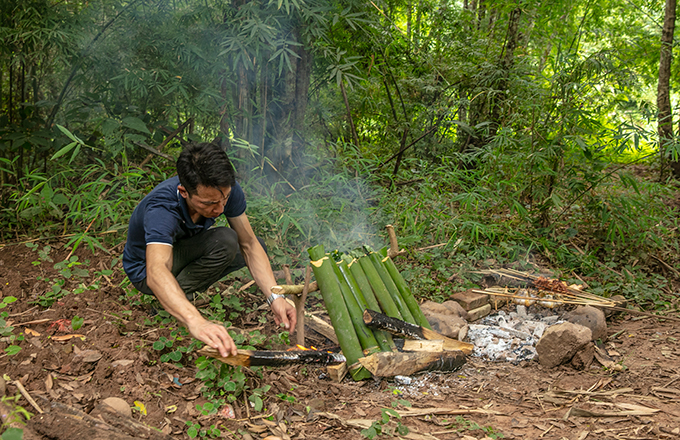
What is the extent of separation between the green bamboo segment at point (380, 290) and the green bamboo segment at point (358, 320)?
9.0 inches

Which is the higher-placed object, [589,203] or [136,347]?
[589,203]

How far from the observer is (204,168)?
2.26 metres

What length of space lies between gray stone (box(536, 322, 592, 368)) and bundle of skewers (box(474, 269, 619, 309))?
73cm

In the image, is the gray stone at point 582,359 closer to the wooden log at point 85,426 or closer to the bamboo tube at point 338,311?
the bamboo tube at point 338,311

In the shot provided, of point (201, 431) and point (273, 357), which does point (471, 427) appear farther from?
point (201, 431)

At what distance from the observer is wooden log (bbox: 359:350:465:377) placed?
8.06ft

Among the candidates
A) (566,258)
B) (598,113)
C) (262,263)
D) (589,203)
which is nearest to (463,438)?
(262,263)

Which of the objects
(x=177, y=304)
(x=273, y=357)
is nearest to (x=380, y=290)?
(x=273, y=357)

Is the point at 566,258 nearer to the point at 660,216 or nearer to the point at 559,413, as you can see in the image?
the point at 660,216

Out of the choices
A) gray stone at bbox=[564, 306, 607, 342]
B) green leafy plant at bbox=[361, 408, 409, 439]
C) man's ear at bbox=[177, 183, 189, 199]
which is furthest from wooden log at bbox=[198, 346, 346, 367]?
gray stone at bbox=[564, 306, 607, 342]

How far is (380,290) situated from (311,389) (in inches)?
30.6

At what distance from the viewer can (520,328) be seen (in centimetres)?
341

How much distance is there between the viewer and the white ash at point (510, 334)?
10.0ft

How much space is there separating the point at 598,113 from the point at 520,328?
2686 mm
